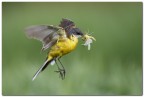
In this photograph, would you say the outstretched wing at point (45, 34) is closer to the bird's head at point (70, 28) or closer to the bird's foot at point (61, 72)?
the bird's head at point (70, 28)

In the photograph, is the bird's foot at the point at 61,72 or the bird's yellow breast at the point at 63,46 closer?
the bird's yellow breast at the point at 63,46

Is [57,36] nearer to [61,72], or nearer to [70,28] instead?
[70,28]

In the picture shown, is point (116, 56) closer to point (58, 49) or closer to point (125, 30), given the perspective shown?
point (125, 30)

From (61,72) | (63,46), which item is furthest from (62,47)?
(61,72)

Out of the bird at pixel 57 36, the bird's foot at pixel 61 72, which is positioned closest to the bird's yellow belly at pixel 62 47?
the bird at pixel 57 36

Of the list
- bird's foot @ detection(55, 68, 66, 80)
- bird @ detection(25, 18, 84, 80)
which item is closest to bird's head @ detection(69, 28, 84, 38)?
bird @ detection(25, 18, 84, 80)

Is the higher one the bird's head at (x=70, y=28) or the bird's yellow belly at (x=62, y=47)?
the bird's head at (x=70, y=28)

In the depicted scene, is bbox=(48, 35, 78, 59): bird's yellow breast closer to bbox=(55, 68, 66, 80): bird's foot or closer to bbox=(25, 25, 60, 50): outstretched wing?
bbox=(25, 25, 60, 50): outstretched wing
